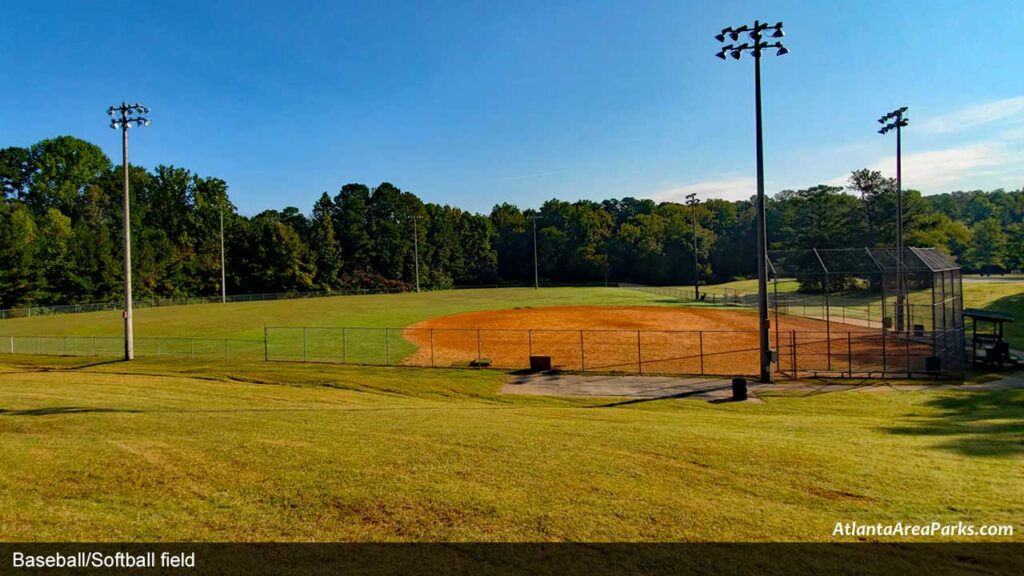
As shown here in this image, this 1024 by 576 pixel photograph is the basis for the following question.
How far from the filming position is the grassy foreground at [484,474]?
5.61 metres

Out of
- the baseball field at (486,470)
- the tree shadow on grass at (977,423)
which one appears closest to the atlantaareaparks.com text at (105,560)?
the baseball field at (486,470)

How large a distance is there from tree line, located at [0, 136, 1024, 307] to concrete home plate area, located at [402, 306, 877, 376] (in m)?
37.2

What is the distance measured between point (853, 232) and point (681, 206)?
9765 cm

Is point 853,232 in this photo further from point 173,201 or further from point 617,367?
point 173,201

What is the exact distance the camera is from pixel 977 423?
12.3 metres

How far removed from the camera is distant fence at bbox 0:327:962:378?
74.0 ft

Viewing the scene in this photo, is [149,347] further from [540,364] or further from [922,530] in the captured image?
[922,530]

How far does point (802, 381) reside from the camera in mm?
20250

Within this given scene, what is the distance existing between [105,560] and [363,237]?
360 feet

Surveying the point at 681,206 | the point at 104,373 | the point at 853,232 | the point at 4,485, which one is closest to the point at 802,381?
the point at 4,485

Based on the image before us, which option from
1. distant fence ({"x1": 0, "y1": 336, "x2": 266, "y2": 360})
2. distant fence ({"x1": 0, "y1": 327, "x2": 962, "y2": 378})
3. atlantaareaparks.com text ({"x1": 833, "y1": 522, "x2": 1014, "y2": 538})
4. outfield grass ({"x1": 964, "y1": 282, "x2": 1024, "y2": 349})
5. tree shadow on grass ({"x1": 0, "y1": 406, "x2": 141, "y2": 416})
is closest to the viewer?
atlantaareaparks.com text ({"x1": 833, "y1": 522, "x2": 1014, "y2": 538})

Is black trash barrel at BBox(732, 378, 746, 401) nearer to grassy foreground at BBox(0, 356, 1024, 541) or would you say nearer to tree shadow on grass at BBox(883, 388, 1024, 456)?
grassy foreground at BBox(0, 356, 1024, 541)
